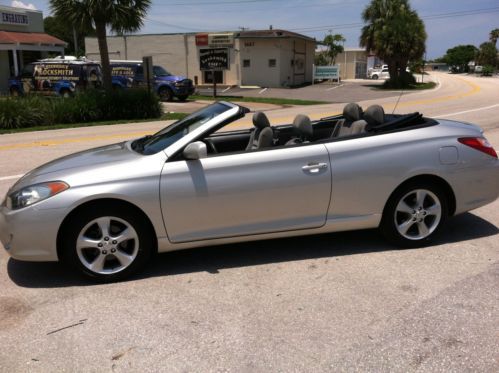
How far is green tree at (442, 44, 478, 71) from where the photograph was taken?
465 ft

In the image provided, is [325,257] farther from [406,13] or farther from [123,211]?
[406,13]

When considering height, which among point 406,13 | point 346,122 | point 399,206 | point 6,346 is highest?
point 406,13

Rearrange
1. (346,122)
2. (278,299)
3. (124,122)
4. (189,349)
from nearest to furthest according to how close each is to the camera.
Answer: (189,349) → (278,299) → (346,122) → (124,122)

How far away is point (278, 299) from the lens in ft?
12.6

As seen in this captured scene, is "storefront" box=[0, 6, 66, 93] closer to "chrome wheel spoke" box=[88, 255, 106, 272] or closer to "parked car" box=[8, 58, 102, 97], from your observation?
"parked car" box=[8, 58, 102, 97]

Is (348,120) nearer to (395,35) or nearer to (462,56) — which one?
(395,35)

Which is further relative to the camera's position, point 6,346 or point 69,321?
point 69,321

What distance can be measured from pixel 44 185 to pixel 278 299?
2.10 m

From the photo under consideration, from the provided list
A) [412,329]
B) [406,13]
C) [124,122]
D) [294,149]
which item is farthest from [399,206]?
[406,13]

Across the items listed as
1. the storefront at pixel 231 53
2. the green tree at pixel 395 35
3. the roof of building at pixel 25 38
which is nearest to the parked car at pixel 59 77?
the roof of building at pixel 25 38

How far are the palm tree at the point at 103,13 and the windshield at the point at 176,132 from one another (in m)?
15.2

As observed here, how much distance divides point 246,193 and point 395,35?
41600 mm

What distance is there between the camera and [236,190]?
4.23 metres

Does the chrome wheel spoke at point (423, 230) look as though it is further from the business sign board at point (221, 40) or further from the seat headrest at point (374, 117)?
the business sign board at point (221, 40)
